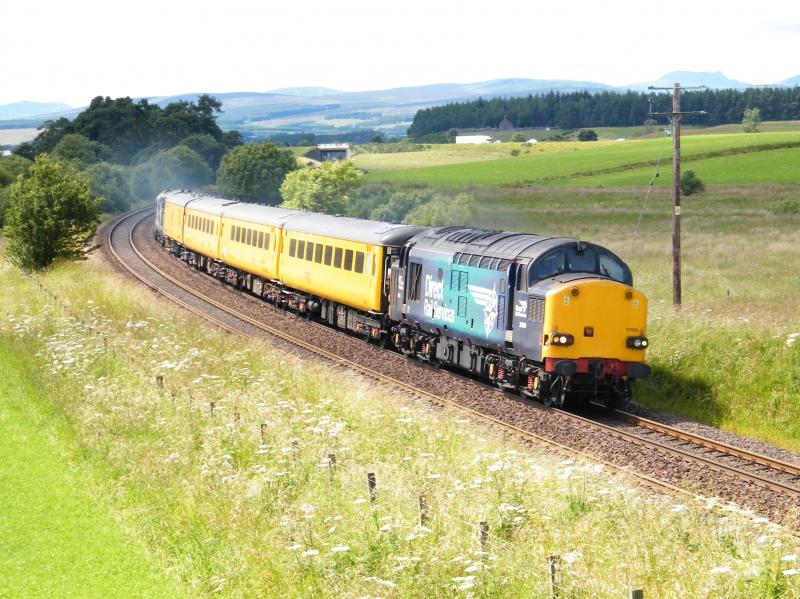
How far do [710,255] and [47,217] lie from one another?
99.4ft

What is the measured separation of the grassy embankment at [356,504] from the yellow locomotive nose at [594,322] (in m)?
2.78

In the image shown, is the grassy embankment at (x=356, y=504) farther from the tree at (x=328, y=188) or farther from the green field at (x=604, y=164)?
the green field at (x=604, y=164)

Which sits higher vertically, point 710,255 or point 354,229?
point 354,229

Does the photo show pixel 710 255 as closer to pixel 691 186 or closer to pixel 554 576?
pixel 691 186

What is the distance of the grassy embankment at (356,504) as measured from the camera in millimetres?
Answer: 10883

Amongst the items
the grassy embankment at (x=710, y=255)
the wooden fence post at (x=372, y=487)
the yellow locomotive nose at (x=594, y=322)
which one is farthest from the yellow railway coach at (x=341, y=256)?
the wooden fence post at (x=372, y=487)

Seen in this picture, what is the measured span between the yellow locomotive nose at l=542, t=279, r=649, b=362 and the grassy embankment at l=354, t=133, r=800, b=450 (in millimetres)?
2864

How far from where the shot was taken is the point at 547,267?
70.8 feet

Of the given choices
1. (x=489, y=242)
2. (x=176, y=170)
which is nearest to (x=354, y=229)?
(x=489, y=242)

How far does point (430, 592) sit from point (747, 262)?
3718cm

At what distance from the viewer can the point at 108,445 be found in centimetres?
1820

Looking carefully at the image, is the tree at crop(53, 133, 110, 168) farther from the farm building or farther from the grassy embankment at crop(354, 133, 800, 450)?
the farm building

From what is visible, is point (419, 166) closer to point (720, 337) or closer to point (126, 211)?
point (126, 211)

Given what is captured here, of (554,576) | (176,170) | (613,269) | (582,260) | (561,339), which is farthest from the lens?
(176,170)
